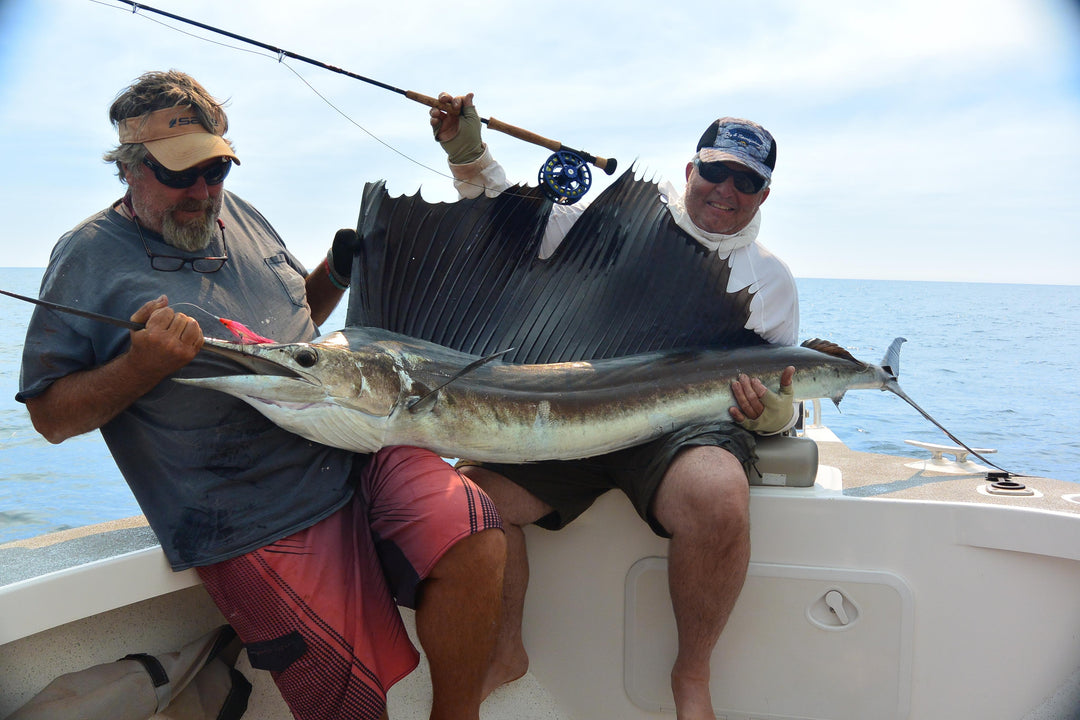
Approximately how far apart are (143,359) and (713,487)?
116 centimetres

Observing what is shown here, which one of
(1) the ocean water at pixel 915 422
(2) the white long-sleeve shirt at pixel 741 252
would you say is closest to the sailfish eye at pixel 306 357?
(2) the white long-sleeve shirt at pixel 741 252

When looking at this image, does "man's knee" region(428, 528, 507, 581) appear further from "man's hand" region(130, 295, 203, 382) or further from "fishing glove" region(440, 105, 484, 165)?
"fishing glove" region(440, 105, 484, 165)

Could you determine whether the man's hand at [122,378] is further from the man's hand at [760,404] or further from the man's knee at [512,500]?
the man's hand at [760,404]

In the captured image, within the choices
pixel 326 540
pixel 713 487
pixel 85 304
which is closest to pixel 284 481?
pixel 326 540

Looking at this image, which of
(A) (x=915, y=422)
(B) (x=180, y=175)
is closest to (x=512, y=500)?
(B) (x=180, y=175)

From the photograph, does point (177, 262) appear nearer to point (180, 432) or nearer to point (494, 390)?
point (180, 432)

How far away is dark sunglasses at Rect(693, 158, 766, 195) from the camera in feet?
6.99

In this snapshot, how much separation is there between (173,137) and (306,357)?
21.6 inches

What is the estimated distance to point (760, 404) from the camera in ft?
6.31

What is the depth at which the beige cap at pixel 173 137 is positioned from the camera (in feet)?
5.17

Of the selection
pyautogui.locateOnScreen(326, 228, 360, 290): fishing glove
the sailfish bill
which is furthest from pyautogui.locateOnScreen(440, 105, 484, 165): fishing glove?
the sailfish bill

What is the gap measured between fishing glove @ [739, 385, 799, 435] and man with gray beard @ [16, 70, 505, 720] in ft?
2.51

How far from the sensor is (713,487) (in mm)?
1693

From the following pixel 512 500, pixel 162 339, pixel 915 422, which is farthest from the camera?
pixel 915 422
